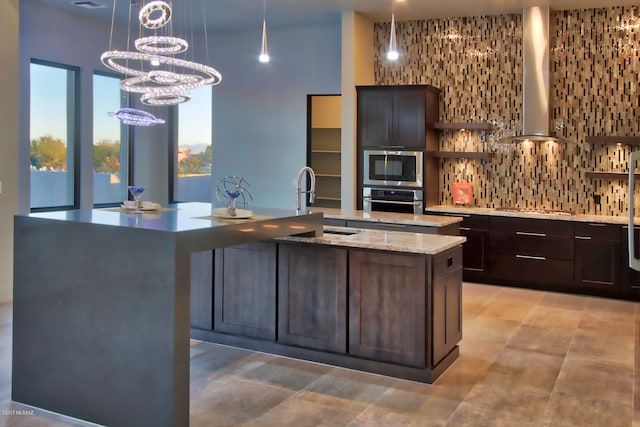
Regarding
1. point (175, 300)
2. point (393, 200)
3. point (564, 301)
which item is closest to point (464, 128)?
point (393, 200)

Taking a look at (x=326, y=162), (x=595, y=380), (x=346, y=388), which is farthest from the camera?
(x=326, y=162)

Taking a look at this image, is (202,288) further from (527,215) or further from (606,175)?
(606,175)

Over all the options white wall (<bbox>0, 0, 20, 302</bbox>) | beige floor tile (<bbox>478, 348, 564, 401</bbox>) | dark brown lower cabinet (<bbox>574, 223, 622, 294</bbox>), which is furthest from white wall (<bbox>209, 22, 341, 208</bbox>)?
beige floor tile (<bbox>478, 348, 564, 401</bbox>)

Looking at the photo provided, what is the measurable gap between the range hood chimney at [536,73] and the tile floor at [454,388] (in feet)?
8.68

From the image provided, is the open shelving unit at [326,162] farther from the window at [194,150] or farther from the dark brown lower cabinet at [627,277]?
the dark brown lower cabinet at [627,277]

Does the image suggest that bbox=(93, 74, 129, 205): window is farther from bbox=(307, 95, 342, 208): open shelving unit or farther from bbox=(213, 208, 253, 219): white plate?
bbox=(213, 208, 253, 219): white plate

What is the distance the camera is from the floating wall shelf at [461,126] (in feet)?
24.6

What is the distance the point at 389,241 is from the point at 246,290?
1.12 meters

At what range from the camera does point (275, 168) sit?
8734 millimetres

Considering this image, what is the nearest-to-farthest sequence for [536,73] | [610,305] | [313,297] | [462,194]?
[313,297] < [610,305] < [536,73] < [462,194]

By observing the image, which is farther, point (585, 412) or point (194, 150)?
point (194, 150)

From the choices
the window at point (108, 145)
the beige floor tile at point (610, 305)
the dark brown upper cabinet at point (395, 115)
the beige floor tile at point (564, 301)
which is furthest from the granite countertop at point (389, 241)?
the window at point (108, 145)

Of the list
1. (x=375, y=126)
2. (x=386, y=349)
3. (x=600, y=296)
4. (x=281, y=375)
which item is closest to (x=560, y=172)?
(x=600, y=296)

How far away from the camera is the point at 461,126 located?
758 cm
